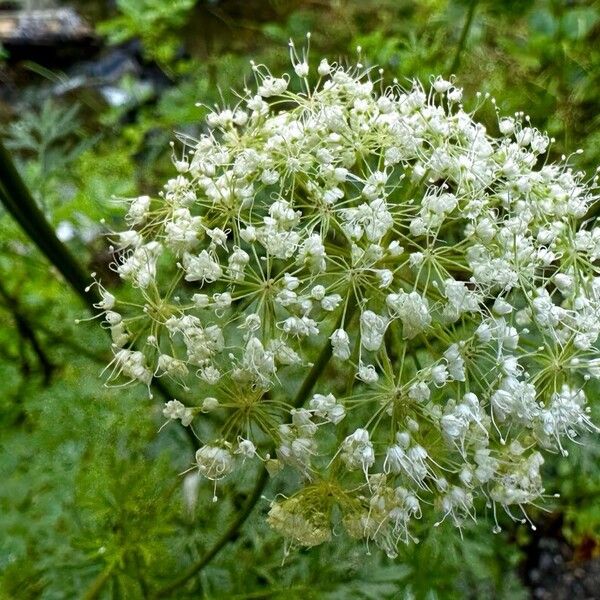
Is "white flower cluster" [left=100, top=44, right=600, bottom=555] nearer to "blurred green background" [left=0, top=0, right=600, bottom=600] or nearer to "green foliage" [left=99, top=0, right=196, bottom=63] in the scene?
"blurred green background" [left=0, top=0, right=600, bottom=600]

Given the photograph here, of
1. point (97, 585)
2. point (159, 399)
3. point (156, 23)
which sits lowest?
point (97, 585)

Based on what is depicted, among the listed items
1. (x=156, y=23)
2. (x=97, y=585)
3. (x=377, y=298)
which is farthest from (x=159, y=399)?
(x=156, y=23)

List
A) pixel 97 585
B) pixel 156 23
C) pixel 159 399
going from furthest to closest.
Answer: pixel 156 23 → pixel 159 399 → pixel 97 585

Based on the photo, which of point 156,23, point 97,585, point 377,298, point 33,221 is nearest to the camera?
point 377,298

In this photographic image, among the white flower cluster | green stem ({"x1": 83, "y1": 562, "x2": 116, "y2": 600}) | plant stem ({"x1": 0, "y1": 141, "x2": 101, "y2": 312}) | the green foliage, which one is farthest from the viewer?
the green foliage

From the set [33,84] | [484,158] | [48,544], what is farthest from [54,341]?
[33,84]

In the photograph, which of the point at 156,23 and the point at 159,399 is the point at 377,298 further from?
the point at 156,23

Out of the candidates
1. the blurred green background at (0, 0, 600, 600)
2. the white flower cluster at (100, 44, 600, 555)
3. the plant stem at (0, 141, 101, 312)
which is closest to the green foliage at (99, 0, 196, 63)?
the blurred green background at (0, 0, 600, 600)

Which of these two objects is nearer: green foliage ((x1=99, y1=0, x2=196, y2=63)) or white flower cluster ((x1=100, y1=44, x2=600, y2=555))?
white flower cluster ((x1=100, y1=44, x2=600, y2=555))
